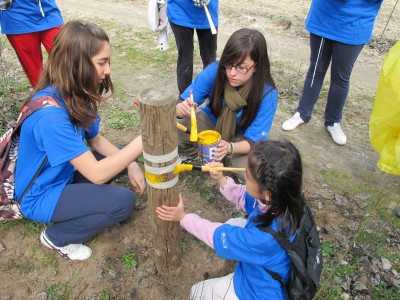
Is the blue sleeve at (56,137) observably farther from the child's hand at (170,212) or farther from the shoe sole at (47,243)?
the shoe sole at (47,243)

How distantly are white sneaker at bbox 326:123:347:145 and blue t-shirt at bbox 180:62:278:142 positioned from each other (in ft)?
4.40

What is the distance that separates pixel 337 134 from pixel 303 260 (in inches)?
93.7

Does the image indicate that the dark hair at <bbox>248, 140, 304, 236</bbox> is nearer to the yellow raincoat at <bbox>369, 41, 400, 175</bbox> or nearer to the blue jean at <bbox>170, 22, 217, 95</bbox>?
the yellow raincoat at <bbox>369, 41, 400, 175</bbox>

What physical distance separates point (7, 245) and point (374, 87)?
4839mm

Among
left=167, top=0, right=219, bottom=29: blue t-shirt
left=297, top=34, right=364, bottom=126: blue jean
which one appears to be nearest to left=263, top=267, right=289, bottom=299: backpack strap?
left=297, top=34, right=364, bottom=126: blue jean

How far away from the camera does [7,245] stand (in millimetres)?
2480

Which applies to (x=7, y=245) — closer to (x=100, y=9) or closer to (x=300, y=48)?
(x=300, y=48)

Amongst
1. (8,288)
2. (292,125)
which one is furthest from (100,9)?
(8,288)

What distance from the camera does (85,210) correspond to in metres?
2.17

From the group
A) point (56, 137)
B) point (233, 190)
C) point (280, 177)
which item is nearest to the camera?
point (280, 177)

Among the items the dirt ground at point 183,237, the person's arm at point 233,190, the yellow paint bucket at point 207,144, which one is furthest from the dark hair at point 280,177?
the dirt ground at point 183,237

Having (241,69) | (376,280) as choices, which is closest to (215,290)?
(376,280)

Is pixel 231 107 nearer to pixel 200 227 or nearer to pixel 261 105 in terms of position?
Result: pixel 261 105

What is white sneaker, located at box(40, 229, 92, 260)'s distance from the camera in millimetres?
2336
